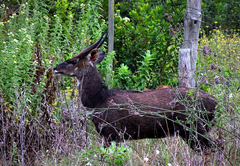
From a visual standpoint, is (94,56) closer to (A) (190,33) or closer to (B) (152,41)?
(A) (190,33)

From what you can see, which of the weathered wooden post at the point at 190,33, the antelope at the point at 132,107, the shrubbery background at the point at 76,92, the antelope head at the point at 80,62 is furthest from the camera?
the weathered wooden post at the point at 190,33

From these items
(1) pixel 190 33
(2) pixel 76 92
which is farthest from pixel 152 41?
(2) pixel 76 92

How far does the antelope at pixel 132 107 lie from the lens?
4902 mm

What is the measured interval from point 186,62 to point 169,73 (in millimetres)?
1279

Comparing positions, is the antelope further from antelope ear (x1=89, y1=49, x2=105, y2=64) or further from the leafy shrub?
the leafy shrub

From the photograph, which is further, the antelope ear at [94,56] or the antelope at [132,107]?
the antelope ear at [94,56]

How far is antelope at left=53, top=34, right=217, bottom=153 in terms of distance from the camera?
4902 mm

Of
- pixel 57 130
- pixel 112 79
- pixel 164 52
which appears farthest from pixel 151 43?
pixel 57 130

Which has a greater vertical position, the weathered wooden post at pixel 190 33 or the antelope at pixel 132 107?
the weathered wooden post at pixel 190 33

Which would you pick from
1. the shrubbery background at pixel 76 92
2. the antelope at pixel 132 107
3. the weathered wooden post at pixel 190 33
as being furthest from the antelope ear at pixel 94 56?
the weathered wooden post at pixel 190 33

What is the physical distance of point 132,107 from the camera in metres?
4.87

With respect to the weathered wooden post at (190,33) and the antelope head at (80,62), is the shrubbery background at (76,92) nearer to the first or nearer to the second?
the antelope head at (80,62)

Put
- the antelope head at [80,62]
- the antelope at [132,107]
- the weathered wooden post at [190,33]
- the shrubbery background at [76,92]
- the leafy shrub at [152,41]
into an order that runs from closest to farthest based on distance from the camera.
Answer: the shrubbery background at [76,92] → the antelope at [132,107] → the antelope head at [80,62] → the weathered wooden post at [190,33] → the leafy shrub at [152,41]

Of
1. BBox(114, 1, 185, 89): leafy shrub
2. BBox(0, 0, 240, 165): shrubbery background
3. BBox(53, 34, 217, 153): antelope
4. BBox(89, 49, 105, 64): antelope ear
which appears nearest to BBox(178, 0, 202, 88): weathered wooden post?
BBox(0, 0, 240, 165): shrubbery background
